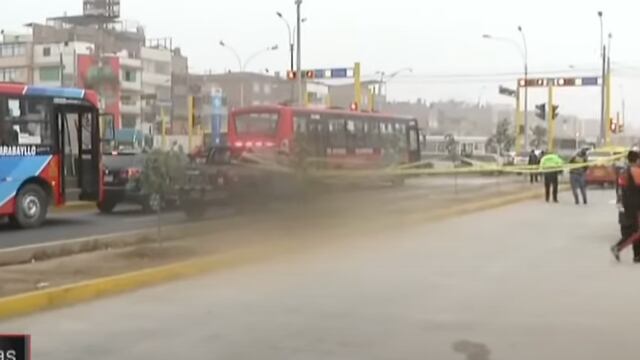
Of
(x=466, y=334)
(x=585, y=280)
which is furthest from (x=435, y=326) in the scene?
(x=585, y=280)

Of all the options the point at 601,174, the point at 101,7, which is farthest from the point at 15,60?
the point at 601,174

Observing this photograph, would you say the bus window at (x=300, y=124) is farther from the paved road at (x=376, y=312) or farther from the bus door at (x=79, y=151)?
the paved road at (x=376, y=312)

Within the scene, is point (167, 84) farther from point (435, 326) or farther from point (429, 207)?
point (435, 326)

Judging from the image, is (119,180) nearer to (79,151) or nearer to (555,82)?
(79,151)

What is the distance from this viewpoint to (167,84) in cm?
10319

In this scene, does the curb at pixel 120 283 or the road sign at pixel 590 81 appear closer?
the curb at pixel 120 283

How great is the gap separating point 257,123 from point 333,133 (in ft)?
11.0

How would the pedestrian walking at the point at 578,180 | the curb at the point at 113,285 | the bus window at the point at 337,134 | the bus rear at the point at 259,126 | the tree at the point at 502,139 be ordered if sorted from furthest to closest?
1. the tree at the point at 502,139
2. the bus window at the point at 337,134
3. the bus rear at the point at 259,126
4. the pedestrian walking at the point at 578,180
5. the curb at the point at 113,285

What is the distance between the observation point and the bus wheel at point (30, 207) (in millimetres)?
18141

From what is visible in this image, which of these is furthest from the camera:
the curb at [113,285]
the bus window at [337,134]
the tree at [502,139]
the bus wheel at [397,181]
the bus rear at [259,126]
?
the tree at [502,139]

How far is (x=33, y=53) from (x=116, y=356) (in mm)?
87118

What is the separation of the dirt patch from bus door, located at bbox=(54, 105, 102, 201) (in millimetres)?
4349

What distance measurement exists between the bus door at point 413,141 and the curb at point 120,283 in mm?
24795

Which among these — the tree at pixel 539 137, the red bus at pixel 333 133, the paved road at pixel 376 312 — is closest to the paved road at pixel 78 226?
the paved road at pixel 376 312
